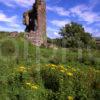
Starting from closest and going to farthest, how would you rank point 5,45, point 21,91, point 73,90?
point 21,91 < point 73,90 < point 5,45

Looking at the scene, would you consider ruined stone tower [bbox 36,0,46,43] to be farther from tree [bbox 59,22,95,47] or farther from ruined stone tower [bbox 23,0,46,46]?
tree [bbox 59,22,95,47]

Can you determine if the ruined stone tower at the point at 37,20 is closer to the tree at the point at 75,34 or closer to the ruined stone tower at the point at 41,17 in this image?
the ruined stone tower at the point at 41,17

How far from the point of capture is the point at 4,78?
931 cm

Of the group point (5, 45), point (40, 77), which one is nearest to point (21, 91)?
point (40, 77)

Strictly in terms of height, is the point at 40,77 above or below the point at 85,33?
below

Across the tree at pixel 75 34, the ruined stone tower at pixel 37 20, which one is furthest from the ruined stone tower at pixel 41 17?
the tree at pixel 75 34

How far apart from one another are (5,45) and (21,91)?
40.7ft

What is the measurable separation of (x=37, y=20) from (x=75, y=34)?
15.8 m

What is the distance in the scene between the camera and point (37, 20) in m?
39.0

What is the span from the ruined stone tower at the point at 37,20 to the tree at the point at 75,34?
1083 centimetres

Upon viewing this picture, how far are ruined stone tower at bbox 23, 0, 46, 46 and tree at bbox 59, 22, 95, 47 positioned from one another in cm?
1083

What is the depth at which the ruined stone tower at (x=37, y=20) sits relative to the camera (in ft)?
121

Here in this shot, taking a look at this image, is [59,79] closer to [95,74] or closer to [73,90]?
[73,90]

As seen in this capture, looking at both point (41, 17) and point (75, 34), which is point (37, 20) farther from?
point (75, 34)
